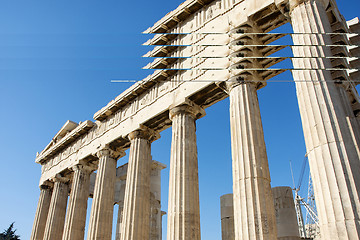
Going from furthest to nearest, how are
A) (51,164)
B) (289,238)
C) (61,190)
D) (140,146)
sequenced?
(51,164) → (61,190) → (140,146) → (289,238)

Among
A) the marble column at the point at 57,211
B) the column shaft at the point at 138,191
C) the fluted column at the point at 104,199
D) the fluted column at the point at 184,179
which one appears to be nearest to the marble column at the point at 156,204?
the fluted column at the point at 104,199

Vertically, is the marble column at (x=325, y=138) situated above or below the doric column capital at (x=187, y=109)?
below

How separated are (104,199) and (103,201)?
199mm

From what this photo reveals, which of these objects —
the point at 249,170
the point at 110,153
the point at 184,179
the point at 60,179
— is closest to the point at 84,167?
the point at 110,153

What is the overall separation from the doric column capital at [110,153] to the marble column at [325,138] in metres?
18.9

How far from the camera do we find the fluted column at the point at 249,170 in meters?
14.2

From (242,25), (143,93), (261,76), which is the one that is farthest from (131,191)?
(242,25)

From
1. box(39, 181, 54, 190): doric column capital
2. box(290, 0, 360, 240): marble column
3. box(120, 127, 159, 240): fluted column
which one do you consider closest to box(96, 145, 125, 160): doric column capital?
box(120, 127, 159, 240): fluted column

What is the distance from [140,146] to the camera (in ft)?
82.4

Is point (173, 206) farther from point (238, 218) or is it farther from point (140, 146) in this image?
point (140, 146)

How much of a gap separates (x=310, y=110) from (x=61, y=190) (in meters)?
29.3

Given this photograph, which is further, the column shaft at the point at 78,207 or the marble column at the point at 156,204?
the marble column at the point at 156,204

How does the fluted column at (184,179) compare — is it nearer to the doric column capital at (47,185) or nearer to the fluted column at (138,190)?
the fluted column at (138,190)

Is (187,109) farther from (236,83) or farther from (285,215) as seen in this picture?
(285,215)
